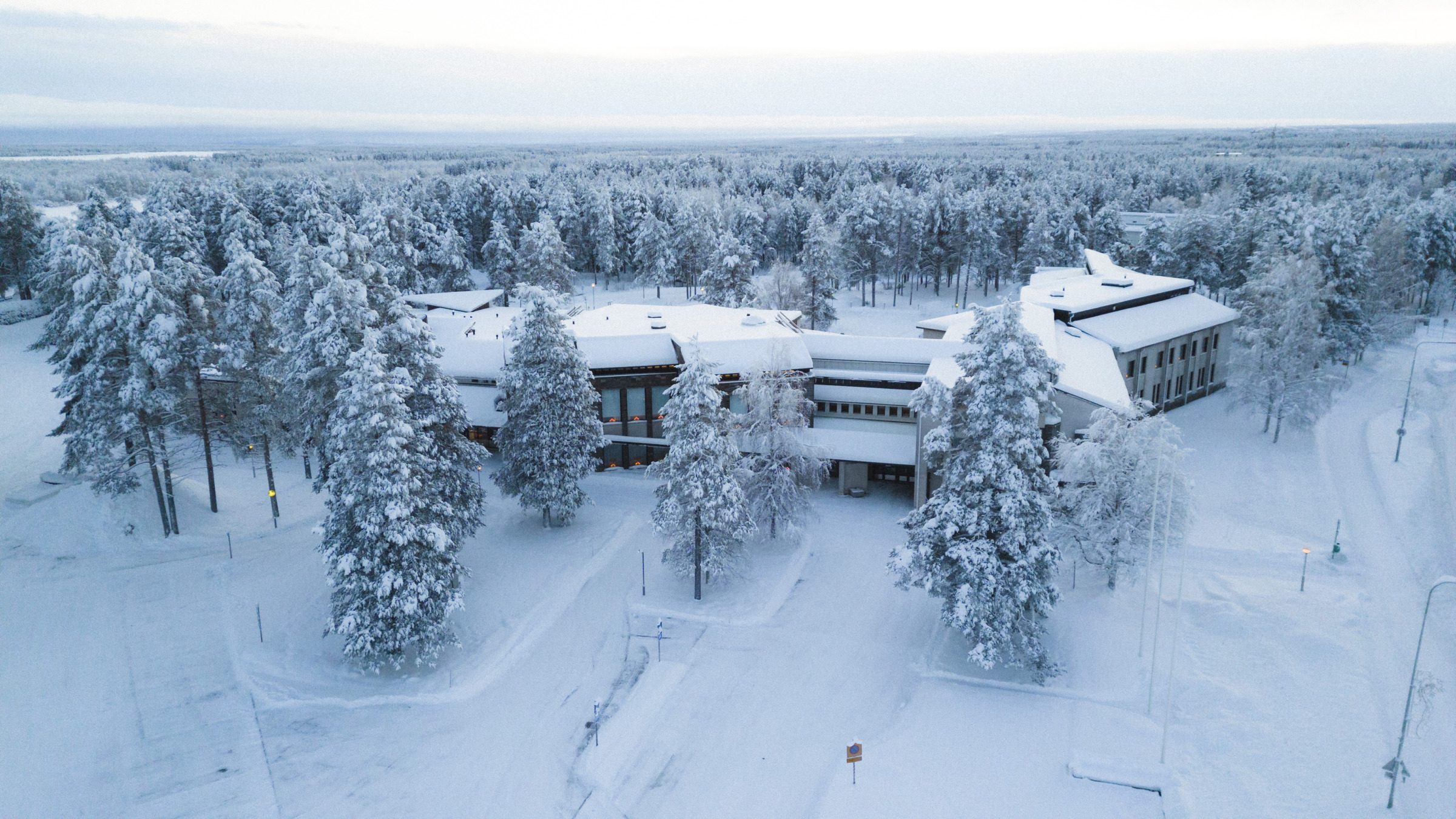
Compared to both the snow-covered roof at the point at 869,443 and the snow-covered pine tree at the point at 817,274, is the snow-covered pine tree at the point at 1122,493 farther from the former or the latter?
the snow-covered pine tree at the point at 817,274

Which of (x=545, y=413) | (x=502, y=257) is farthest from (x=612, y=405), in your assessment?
(x=502, y=257)

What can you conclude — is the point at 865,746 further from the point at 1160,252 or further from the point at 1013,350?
the point at 1160,252

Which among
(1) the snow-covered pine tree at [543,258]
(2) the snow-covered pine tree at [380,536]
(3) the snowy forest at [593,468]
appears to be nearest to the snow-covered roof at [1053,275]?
(3) the snowy forest at [593,468]

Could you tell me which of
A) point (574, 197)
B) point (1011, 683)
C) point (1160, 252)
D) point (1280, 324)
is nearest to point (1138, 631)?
point (1011, 683)

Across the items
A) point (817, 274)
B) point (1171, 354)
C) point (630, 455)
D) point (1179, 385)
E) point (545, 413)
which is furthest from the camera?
point (817, 274)

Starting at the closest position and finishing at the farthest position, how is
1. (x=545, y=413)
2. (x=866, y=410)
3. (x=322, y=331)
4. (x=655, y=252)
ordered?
(x=322, y=331) < (x=545, y=413) < (x=866, y=410) < (x=655, y=252)

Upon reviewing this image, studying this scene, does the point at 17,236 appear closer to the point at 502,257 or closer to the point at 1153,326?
the point at 502,257
